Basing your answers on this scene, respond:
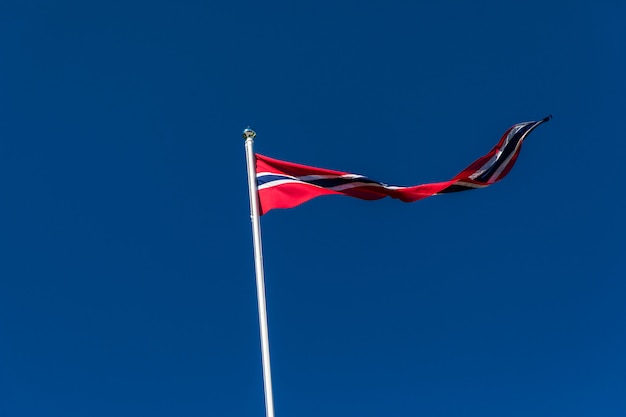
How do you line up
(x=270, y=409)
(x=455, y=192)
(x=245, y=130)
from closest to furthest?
(x=270, y=409)
(x=245, y=130)
(x=455, y=192)

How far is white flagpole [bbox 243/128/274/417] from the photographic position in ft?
29.9

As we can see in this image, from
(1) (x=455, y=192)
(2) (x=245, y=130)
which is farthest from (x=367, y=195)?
(2) (x=245, y=130)

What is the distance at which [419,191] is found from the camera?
41.2ft

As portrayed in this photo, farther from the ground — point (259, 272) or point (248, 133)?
point (248, 133)

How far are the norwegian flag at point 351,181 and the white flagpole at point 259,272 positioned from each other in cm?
55

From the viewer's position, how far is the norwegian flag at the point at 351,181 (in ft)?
38.0

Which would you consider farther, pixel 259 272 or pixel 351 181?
pixel 351 181

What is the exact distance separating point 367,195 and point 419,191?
38.8 inches

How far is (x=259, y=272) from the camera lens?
396 inches

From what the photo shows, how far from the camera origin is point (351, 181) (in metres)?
12.3

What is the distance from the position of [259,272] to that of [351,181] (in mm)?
3089

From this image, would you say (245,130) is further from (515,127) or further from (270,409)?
(515,127)

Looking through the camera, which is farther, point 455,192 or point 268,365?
point 455,192

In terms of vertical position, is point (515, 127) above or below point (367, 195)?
above
